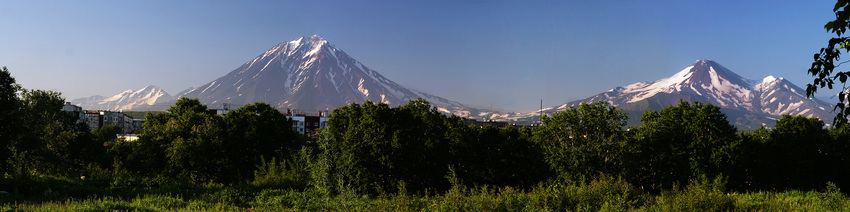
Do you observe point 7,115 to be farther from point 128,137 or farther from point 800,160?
point 128,137

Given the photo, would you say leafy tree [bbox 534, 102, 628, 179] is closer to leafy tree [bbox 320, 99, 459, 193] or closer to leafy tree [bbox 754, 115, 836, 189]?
leafy tree [bbox 320, 99, 459, 193]

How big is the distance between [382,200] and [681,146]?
2349 centimetres

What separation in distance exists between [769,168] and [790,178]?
157 cm

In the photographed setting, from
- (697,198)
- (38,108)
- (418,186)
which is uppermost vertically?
(38,108)

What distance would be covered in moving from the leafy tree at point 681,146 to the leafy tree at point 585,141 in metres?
1.32

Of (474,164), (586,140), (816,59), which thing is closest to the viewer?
(816,59)

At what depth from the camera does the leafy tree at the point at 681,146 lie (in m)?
28.5

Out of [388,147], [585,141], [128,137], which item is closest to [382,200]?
[388,147]

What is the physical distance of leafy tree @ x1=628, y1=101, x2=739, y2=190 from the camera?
93.5 feet

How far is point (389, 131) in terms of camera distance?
1164 inches

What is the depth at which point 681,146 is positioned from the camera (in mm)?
29812

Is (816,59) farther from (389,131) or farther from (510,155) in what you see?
(510,155)

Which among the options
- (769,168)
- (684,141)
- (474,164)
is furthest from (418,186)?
(769,168)

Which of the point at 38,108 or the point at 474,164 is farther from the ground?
the point at 38,108
